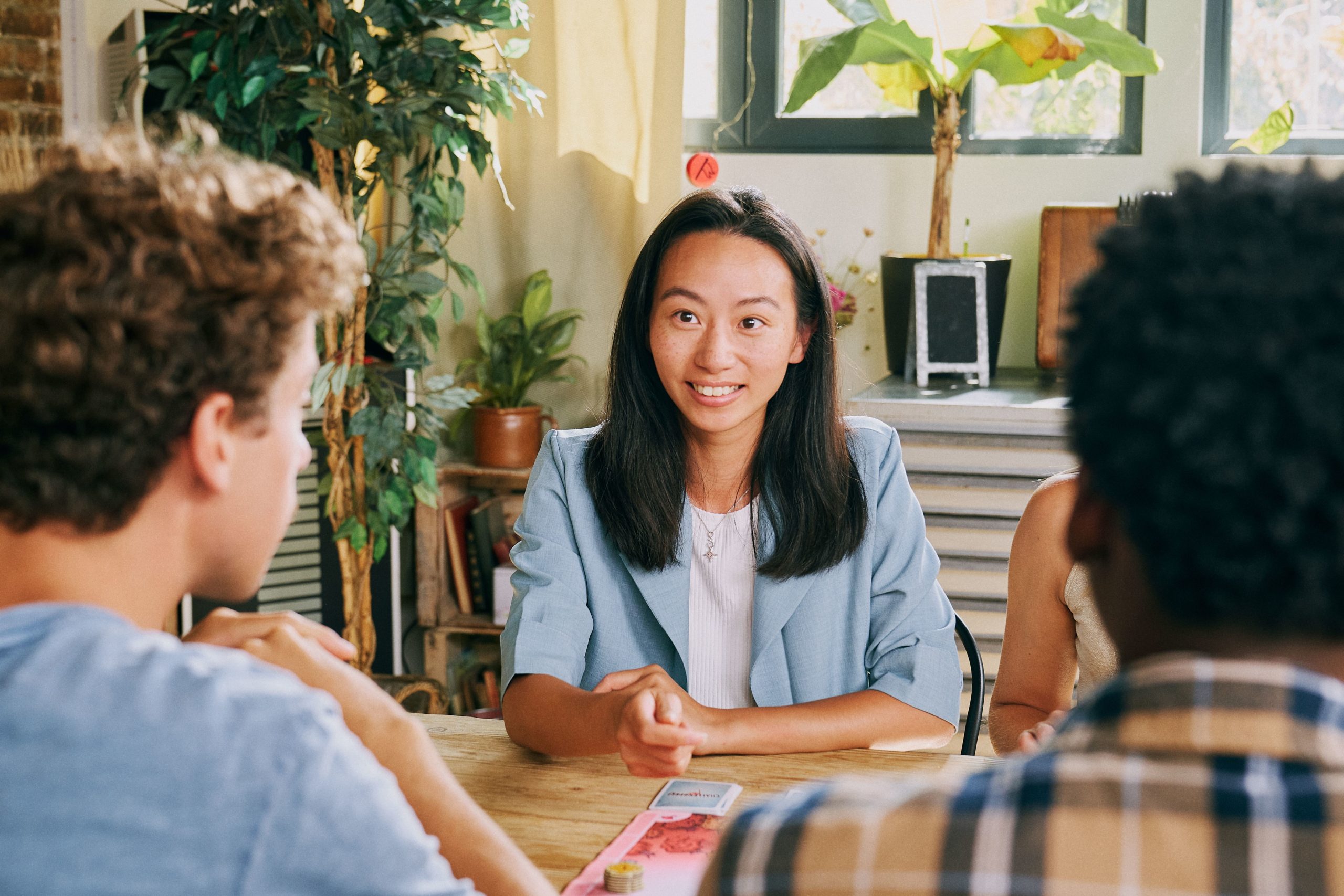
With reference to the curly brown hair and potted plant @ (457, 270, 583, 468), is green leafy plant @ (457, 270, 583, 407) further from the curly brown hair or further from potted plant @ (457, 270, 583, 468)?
the curly brown hair

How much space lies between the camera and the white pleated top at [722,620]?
1.68m

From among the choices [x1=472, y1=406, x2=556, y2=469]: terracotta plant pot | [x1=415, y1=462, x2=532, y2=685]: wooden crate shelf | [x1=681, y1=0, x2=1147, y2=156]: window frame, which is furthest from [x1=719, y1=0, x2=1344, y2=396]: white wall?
[x1=415, y1=462, x2=532, y2=685]: wooden crate shelf

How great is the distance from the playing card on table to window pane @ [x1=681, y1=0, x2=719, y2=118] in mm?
2349

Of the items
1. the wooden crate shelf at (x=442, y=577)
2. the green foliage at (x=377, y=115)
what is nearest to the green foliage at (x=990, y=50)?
the green foliage at (x=377, y=115)

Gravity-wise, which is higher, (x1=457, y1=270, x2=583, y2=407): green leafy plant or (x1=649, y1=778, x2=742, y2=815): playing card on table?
(x1=457, y1=270, x2=583, y2=407): green leafy plant

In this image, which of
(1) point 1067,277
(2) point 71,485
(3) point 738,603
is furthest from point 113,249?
(1) point 1067,277

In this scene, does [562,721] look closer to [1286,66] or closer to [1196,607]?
[1196,607]

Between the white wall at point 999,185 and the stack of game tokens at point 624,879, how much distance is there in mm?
1983

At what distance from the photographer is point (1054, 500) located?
1.54m

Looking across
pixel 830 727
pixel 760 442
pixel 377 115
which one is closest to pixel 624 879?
pixel 830 727

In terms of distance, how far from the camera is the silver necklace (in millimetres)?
1700

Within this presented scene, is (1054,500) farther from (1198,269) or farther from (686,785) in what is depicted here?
(1198,269)

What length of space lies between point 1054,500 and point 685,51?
200 centimetres

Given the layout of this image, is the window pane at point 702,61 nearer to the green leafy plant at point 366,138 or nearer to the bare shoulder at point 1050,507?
the green leafy plant at point 366,138
